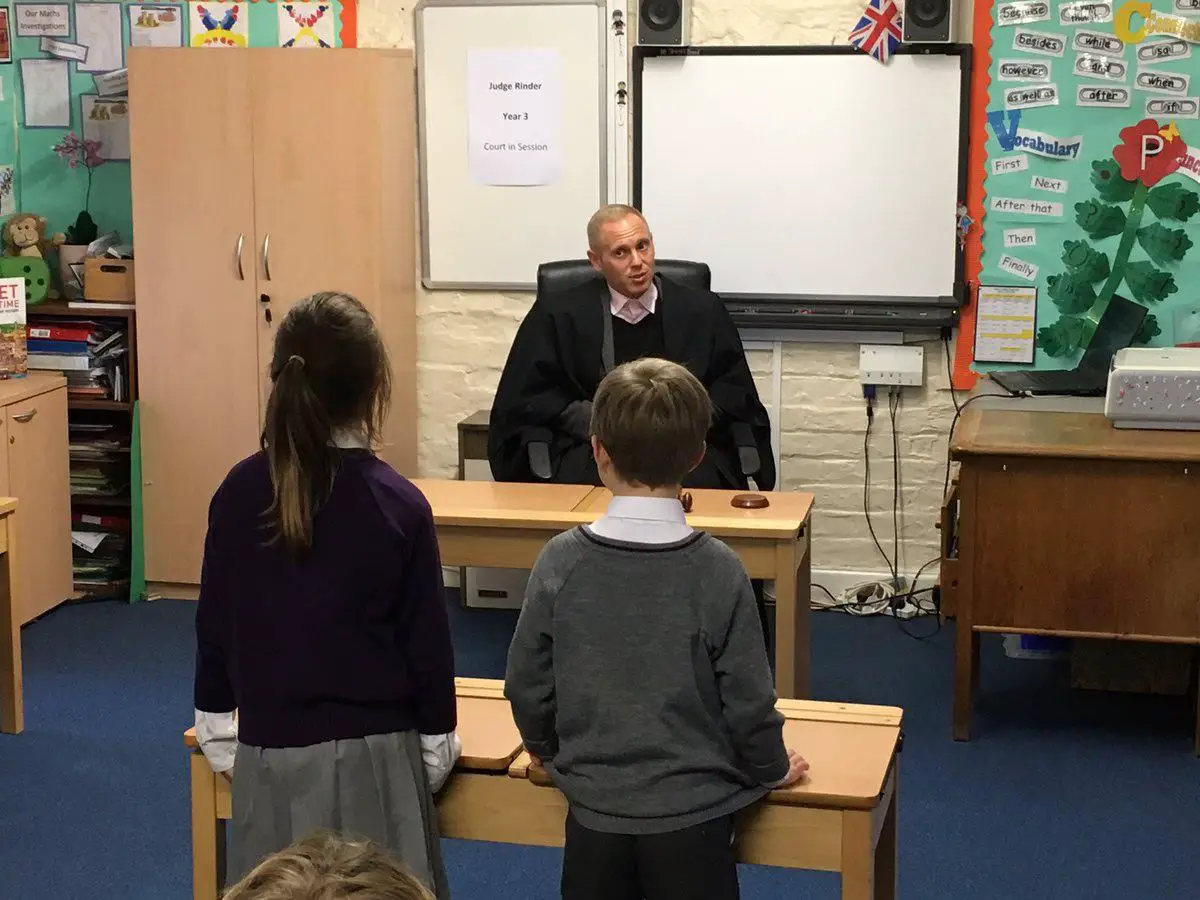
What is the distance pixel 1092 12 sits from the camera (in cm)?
482

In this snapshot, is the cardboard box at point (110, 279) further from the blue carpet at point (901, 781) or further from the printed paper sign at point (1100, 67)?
the printed paper sign at point (1100, 67)

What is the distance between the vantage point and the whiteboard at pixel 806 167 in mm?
4945

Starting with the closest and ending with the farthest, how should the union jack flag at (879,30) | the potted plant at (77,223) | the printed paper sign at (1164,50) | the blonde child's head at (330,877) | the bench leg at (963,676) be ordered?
the blonde child's head at (330,877)
the bench leg at (963,676)
the printed paper sign at (1164,50)
the union jack flag at (879,30)
the potted plant at (77,223)

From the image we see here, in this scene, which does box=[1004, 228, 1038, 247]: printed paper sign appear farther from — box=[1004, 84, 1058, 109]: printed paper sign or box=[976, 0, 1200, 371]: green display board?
box=[1004, 84, 1058, 109]: printed paper sign

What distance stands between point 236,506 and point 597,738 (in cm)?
56

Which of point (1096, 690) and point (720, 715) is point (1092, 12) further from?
point (720, 715)

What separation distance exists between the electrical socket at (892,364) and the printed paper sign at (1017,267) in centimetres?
35

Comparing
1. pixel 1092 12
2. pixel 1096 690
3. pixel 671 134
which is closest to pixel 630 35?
pixel 671 134

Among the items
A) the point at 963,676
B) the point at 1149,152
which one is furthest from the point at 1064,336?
the point at 963,676

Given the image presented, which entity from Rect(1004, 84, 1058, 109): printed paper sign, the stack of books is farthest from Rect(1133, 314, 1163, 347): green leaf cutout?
the stack of books

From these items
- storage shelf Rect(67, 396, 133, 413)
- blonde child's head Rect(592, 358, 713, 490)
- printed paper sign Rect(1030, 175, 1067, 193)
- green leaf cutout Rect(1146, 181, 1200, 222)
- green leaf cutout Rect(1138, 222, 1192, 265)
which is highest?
printed paper sign Rect(1030, 175, 1067, 193)

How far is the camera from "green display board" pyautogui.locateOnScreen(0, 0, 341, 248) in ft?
17.4

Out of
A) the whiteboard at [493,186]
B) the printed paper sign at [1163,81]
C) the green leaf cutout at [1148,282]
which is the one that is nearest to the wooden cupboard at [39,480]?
the whiteboard at [493,186]

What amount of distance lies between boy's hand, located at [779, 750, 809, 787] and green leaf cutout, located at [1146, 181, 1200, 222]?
3.12 m
